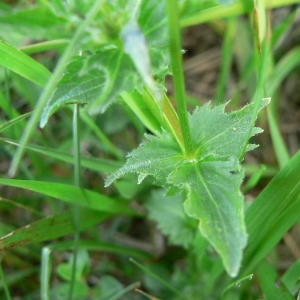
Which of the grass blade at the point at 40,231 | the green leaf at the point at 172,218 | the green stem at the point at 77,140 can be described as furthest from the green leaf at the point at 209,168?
the green leaf at the point at 172,218

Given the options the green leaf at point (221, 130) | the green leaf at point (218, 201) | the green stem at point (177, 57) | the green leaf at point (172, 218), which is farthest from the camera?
the green leaf at point (172, 218)

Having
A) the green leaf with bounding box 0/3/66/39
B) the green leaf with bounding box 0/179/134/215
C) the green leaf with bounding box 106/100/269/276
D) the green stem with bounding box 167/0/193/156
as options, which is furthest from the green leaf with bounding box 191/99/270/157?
the green leaf with bounding box 0/3/66/39

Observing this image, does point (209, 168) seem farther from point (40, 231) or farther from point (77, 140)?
point (40, 231)

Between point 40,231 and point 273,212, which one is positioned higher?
point 40,231

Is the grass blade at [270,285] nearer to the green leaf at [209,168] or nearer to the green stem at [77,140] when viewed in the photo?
the green leaf at [209,168]

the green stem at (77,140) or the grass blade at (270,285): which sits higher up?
the green stem at (77,140)

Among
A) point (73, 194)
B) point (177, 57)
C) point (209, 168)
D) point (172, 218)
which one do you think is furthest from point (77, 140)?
point (172, 218)

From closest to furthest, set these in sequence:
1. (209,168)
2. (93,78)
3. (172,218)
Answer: (93,78) → (209,168) → (172,218)

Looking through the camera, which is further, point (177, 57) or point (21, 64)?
Result: point (21, 64)
